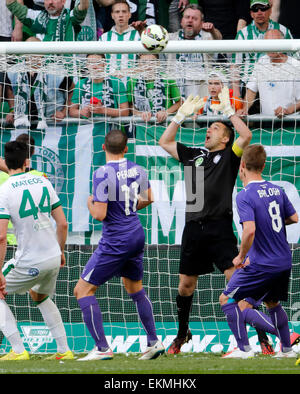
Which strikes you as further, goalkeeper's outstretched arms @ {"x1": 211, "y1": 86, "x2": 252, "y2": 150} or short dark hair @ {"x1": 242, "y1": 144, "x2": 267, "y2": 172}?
goalkeeper's outstretched arms @ {"x1": 211, "y1": 86, "x2": 252, "y2": 150}

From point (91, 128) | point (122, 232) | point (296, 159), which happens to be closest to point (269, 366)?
point (122, 232)

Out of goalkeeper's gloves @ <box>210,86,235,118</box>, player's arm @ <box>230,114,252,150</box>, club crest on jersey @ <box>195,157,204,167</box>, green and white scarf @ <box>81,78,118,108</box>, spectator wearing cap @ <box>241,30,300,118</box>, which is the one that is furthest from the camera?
green and white scarf @ <box>81,78,118,108</box>

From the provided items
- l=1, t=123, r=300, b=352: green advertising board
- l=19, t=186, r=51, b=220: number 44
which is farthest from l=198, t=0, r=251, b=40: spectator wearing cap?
l=19, t=186, r=51, b=220: number 44

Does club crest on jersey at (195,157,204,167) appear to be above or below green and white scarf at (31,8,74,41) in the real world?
below

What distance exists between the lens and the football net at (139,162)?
904 centimetres

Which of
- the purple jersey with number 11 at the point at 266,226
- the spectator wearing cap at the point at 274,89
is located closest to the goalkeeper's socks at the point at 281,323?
the purple jersey with number 11 at the point at 266,226

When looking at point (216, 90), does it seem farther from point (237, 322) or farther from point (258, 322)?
point (237, 322)

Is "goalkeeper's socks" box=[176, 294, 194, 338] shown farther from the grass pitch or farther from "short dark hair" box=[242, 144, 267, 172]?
"short dark hair" box=[242, 144, 267, 172]

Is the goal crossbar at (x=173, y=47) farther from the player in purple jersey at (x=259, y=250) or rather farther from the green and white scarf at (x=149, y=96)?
the green and white scarf at (x=149, y=96)

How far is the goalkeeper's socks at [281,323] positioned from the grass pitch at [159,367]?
42 cm

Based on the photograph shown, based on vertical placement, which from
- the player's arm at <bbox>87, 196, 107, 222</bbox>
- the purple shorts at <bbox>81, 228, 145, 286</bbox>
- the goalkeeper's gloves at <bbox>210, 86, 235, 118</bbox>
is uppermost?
the goalkeeper's gloves at <bbox>210, 86, 235, 118</bbox>

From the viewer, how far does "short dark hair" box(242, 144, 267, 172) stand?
6947 mm

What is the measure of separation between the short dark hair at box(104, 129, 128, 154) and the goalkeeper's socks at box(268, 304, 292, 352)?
79.8 inches

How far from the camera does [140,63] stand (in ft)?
28.9
